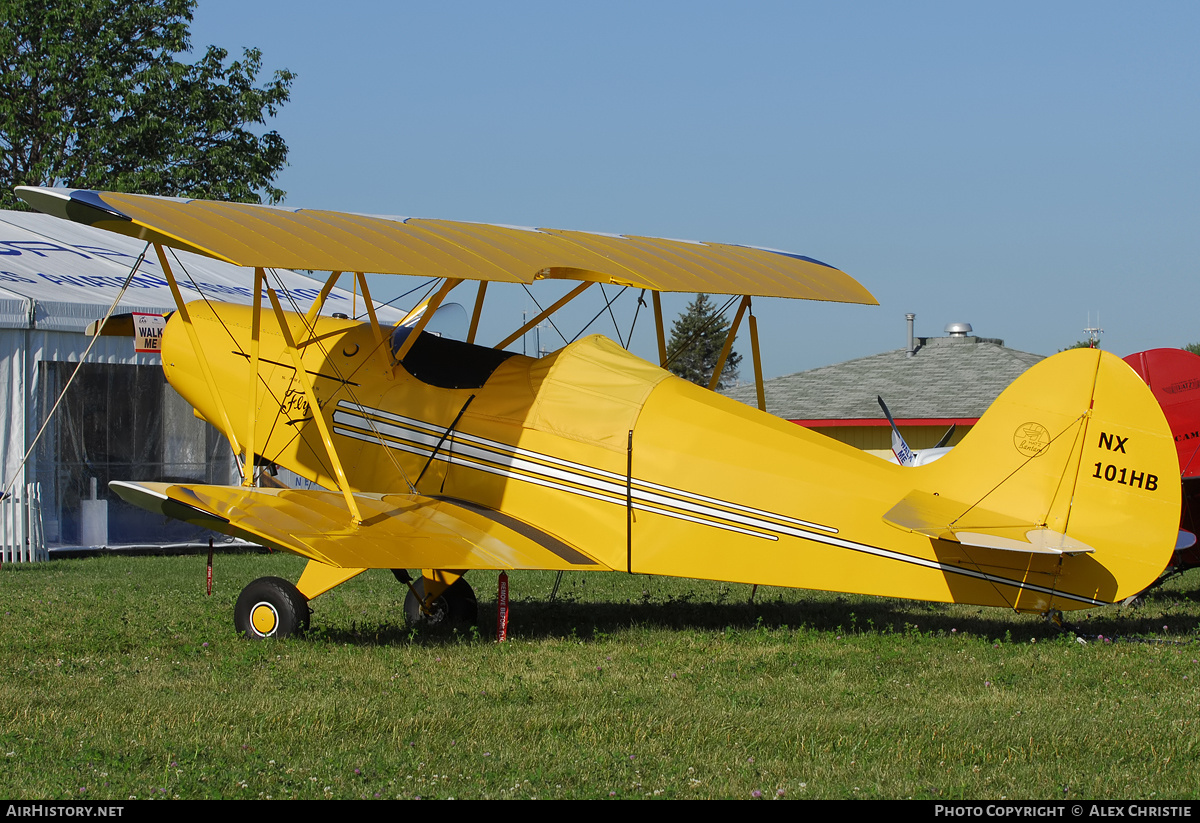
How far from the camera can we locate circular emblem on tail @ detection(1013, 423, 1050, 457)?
6.59m

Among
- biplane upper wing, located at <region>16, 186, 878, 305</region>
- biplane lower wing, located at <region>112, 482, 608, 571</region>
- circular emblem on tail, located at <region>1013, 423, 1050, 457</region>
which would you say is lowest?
biplane lower wing, located at <region>112, 482, 608, 571</region>

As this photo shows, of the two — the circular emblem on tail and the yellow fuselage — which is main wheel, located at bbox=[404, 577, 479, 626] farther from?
the circular emblem on tail

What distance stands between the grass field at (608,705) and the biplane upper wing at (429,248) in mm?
2400

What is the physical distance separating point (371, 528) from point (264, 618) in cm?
101

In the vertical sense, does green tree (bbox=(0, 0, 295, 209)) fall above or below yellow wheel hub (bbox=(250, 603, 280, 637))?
above

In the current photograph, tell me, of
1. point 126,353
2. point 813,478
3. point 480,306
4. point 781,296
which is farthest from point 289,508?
point 126,353

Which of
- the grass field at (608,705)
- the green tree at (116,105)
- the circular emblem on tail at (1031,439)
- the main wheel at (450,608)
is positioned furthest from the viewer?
the green tree at (116,105)

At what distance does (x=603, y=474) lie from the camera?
713 centimetres

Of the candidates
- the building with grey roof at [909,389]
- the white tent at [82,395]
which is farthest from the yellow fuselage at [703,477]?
the building with grey roof at [909,389]

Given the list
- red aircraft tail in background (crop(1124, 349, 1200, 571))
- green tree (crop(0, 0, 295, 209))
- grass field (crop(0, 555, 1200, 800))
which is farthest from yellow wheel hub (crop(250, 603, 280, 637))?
green tree (crop(0, 0, 295, 209))

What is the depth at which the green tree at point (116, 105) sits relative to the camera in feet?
98.1

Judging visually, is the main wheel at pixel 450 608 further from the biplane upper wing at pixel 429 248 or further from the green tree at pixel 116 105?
the green tree at pixel 116 105

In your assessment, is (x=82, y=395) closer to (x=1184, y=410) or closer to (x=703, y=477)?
(x=703, y=477)

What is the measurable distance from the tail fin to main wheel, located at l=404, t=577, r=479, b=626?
10.8 ft
